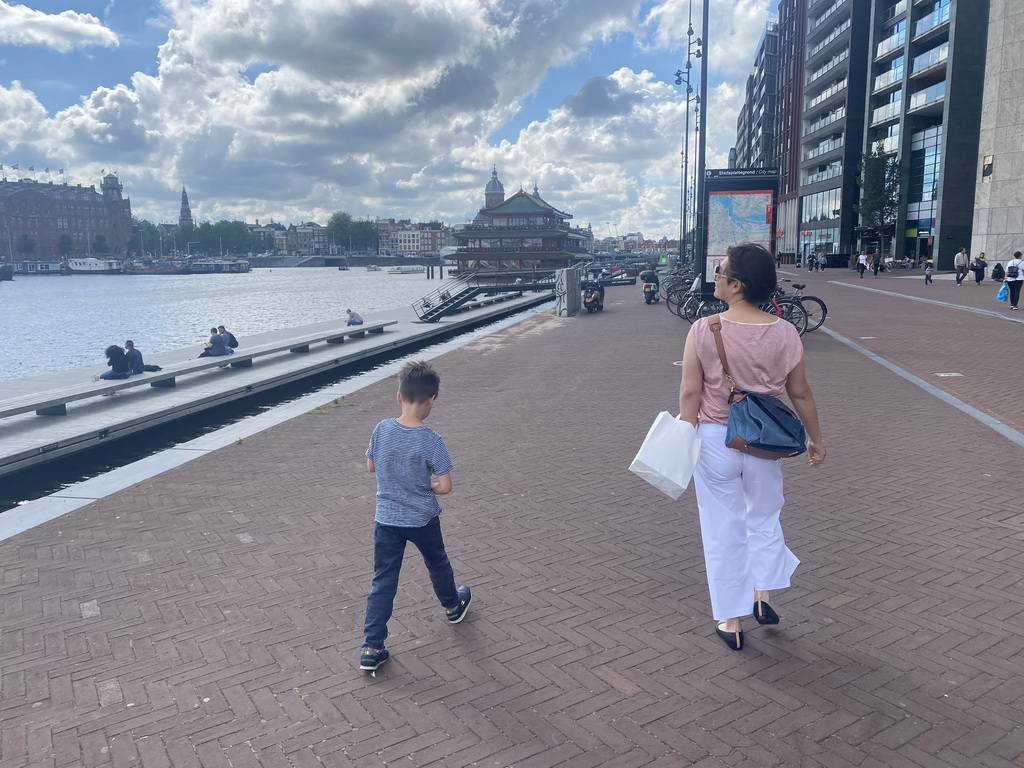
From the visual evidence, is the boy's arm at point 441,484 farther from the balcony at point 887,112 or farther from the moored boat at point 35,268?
the moored boat at point 35,268

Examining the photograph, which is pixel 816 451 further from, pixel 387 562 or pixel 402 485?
pixel 387 562

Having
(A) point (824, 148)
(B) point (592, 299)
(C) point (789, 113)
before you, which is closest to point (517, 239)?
(C) point (789, 113)

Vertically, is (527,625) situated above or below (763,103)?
below

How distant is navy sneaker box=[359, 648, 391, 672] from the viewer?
10.9ft

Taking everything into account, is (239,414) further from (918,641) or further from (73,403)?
(918,641)

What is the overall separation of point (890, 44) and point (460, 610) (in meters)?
56.8

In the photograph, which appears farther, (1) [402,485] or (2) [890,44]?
(2) [890,44]

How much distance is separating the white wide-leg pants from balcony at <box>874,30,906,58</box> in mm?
54190

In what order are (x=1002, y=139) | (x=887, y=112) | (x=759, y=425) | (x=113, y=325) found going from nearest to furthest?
(x=759, y=425), (x=1002, y=139), (x=113, y=325), (x=887, y=112)

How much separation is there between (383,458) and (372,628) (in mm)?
725

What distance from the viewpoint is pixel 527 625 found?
12.3 feet

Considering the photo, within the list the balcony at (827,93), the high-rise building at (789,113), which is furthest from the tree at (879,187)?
the high-rise building at (789,113)

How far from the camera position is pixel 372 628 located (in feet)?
10.9

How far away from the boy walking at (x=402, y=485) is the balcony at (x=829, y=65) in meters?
64.0
